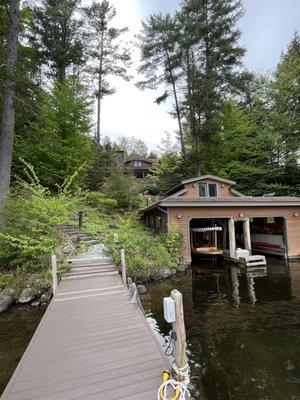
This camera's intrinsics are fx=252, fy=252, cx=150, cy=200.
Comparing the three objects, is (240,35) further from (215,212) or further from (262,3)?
(215,212)

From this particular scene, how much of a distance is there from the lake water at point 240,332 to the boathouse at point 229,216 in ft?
13.0

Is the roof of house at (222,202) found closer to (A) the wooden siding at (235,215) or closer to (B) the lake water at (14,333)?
(A) the wooden siding at (235,215)

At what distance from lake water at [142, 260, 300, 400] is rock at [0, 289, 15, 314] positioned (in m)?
4.61

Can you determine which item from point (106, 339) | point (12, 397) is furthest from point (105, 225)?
point (12, 397)

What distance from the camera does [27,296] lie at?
29.1 feet

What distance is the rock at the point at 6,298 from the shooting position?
8.27 metres

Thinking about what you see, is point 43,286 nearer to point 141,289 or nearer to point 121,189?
point 141,289

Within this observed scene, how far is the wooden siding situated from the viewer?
49.1 feet

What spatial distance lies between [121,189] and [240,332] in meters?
17.6

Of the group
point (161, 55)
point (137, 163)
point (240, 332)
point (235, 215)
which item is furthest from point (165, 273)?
point (137, 163)

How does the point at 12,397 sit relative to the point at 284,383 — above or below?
above

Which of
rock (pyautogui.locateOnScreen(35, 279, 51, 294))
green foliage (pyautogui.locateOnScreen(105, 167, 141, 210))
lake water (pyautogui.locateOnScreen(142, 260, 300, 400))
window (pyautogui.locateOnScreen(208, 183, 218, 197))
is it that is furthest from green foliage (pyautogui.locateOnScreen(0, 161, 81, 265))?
window (pyautogui.locateOnScreen(208, 183, 218, 197))

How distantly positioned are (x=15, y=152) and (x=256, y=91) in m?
24.6

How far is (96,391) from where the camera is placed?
3.25 meters
